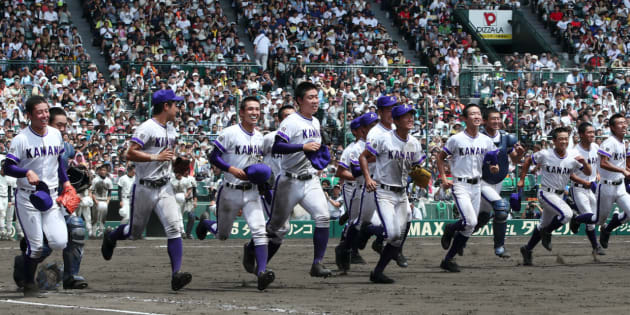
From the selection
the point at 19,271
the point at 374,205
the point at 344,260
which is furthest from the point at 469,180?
the point at 19,271

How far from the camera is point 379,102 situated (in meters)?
12.4

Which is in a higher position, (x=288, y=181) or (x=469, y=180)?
(x=288, y=181)

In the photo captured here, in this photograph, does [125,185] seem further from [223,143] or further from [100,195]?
[223,143]

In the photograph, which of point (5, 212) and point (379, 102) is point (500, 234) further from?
point (5, 212)

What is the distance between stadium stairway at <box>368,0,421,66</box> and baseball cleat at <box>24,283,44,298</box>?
2485cm

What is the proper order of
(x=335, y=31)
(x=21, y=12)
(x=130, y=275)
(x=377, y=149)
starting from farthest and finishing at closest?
(x=335, y=31) < (x=21, y=12) < (x=130, y=275) < (x=377, y=149)

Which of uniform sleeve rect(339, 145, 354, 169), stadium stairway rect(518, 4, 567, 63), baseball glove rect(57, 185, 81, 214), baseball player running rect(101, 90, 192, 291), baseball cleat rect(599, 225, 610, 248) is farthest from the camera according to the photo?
stadium stairway rect(518, 4, 567, 63)

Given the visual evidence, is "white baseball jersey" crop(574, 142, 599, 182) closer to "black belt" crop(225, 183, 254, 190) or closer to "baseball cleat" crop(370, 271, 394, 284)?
"baseball cleat" crop(370, 271, 394, 284)

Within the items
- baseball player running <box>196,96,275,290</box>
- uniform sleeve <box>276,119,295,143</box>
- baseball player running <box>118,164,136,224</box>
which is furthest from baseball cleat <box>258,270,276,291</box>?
baseball player running <box>118,164,136,224</box>

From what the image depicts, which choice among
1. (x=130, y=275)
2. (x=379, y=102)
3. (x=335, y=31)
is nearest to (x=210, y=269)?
(x=130, y=275)

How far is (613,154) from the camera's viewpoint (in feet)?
50.2

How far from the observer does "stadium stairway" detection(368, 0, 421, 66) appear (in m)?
34.4

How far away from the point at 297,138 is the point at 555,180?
5.31 m

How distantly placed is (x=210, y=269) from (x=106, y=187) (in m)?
8.95
